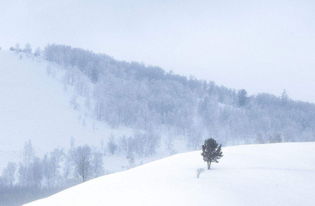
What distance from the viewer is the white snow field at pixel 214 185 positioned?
39.7 m

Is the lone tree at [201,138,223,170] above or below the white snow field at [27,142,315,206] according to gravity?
above

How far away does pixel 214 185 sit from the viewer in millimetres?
42688

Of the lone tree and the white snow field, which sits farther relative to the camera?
the lone tree

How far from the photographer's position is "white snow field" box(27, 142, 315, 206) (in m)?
39.7

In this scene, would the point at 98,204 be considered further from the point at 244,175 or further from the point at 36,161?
the point at 36,161

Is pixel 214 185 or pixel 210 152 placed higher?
pixel 210 152

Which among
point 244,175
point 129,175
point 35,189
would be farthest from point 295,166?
point 35,189

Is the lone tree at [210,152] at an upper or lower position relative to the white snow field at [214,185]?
upper

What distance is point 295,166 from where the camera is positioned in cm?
5416

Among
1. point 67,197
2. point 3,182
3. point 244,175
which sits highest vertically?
point 244,175

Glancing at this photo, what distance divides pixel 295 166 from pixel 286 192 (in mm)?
12492

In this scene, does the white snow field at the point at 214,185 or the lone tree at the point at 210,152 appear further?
the lone tree at the point at 210,152

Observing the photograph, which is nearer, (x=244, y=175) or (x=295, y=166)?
(x=244, y=175)

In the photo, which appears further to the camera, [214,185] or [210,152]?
[210,152]
